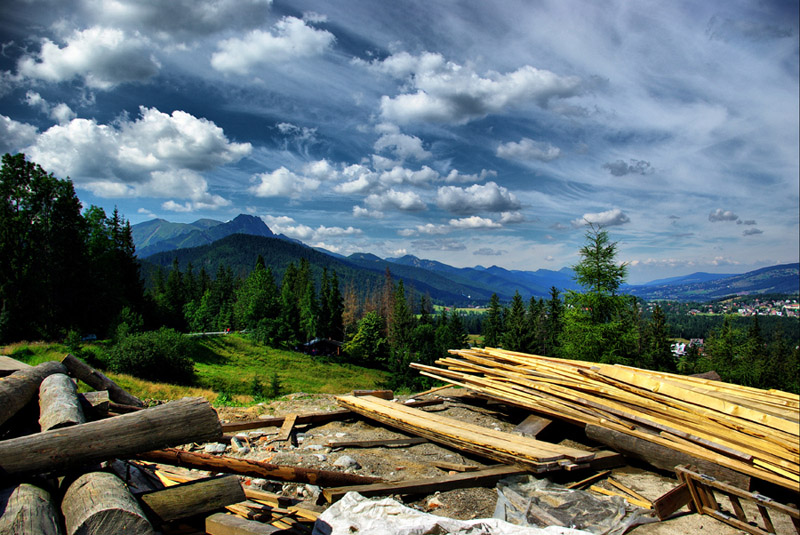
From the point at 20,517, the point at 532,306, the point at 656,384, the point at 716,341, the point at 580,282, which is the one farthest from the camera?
the point at 532,306

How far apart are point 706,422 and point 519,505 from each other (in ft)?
10.7

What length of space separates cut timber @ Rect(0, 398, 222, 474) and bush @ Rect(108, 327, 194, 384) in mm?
29599

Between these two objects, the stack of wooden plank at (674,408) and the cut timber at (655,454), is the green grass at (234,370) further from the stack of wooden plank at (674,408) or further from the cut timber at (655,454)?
the cut timber at (655,454)

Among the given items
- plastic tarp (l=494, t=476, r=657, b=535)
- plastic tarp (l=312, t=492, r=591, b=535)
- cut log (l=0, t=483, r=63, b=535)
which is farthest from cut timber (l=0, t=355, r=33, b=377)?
plastic tarp (l=494, t=476, r=657, b=535)

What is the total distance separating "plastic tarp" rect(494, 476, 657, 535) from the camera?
4777 mm

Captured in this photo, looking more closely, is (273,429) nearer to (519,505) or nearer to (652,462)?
(519,505)

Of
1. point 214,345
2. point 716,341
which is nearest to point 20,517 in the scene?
point 214,345

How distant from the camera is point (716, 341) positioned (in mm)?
41656

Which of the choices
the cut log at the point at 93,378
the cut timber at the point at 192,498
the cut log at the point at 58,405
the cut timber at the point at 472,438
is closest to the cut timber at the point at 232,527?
the cut timber at the point at 192,498

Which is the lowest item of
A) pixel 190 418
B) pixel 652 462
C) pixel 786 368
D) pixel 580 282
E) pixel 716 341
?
pixel 786 368

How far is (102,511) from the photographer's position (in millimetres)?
3025

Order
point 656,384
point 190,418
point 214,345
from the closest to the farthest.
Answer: point 190,418 → point 656,384 → point 214,345

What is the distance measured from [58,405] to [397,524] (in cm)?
437

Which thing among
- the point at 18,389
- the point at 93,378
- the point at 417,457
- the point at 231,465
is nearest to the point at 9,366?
the point at 93,378
